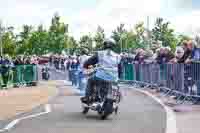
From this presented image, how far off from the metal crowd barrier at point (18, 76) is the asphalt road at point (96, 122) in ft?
46.7

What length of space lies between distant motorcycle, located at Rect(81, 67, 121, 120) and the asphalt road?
237mm

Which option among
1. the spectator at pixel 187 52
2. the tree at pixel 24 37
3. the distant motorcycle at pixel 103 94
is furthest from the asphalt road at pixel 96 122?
the tree at pixel 24 37

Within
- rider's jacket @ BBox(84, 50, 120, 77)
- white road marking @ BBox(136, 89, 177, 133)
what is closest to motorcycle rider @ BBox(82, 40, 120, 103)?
rider's jacket @ BBox(84, 50, 120, 77)

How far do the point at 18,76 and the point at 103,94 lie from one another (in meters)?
18.9

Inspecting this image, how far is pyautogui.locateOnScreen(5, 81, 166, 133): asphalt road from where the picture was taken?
1112 centimetres

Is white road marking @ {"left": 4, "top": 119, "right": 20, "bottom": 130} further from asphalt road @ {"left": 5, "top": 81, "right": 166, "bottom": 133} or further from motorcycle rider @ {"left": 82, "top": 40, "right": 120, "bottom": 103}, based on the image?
motorcycle rider @ {"left": 82, "top": 40, "right": 120, "bottom": 103}

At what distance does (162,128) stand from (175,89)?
319 inches

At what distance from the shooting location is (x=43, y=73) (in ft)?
143

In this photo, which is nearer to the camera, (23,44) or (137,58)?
(137,58)

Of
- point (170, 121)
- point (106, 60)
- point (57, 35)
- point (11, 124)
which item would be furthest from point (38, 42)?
point (170, 121)

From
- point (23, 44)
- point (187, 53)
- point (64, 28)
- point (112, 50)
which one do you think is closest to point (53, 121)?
point (112, 50)

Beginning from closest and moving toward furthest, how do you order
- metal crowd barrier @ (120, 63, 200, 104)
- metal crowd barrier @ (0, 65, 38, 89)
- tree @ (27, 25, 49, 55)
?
metal crowd barrier @ (120, 63, 200, 104), metal crowd barrier @ (0, 65, 38, 89), tree @ (27, 25, 49, 55)

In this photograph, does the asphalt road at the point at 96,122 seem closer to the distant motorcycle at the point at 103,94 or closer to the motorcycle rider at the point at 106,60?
the distant motorcycle at the point at 103,94

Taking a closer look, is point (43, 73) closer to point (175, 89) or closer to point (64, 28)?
point (175, 89)
